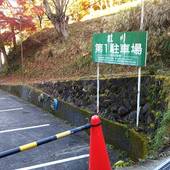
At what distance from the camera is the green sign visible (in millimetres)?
6588

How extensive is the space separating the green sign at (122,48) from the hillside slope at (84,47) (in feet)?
3.41

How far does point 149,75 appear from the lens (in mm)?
7492

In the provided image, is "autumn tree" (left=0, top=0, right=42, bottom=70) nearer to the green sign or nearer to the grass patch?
the green sign

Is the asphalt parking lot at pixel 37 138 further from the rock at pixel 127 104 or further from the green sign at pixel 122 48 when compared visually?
the green sign at pixel 122 48

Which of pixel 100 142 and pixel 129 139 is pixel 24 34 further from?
pixel 100 142

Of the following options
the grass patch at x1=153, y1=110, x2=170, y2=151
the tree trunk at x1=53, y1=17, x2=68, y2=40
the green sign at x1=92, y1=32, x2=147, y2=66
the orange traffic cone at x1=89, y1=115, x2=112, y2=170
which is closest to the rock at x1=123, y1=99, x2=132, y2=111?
the green sign at x1=92, y1=32, x2=147, y2=66

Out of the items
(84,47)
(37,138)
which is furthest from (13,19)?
(37,138)

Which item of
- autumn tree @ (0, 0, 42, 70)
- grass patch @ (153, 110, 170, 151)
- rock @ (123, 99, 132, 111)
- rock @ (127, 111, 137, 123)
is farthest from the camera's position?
autumn tree @ (0, 0, 42, 70)

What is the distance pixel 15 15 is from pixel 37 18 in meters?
2.97

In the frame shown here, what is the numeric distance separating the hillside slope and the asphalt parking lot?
216 cm

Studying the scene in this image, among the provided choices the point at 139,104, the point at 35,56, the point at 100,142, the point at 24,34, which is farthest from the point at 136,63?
the point at 24,34

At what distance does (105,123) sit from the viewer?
759cm

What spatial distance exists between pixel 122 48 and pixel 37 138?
113 inches

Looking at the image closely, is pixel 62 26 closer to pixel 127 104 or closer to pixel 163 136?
pixel 127 104
